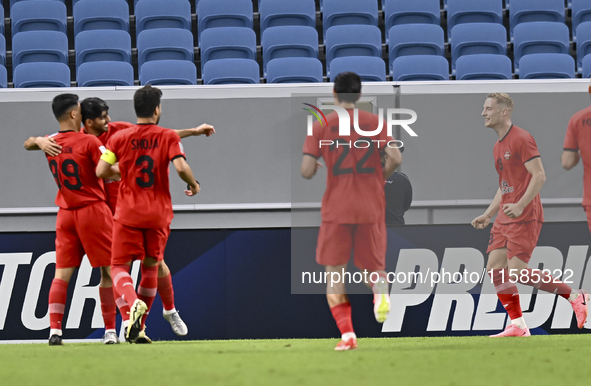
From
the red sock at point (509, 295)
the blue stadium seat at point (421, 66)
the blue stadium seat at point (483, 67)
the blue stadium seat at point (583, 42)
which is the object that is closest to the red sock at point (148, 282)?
the red sock at point (509, 295)

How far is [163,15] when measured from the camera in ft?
34.3

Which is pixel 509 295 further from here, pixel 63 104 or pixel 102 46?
pixel 102 46

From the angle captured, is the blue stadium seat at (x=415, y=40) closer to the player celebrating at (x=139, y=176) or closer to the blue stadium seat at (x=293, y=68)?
the blue stadium seat at (x=293, y=68)

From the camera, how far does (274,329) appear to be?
7.20 meters

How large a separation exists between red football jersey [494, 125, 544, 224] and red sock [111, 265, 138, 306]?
3.39 metres

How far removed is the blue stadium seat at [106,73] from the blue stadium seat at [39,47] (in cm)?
77

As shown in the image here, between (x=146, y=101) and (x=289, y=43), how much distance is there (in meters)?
5.14

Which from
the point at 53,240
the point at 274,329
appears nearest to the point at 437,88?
the point at 274,329

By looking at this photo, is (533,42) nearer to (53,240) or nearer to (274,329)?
(274,329)

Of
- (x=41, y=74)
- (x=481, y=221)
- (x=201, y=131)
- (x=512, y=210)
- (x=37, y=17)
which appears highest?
(x=37, y=17)

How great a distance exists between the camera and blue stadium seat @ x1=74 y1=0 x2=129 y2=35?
10500mm

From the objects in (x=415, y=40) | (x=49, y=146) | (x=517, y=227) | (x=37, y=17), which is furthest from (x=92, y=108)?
(x=415, y=40)

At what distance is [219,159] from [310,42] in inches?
122

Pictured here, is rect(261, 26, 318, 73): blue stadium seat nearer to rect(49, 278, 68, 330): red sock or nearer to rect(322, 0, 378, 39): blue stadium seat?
rect(322, 0, 378, 39): blue stadium seat
